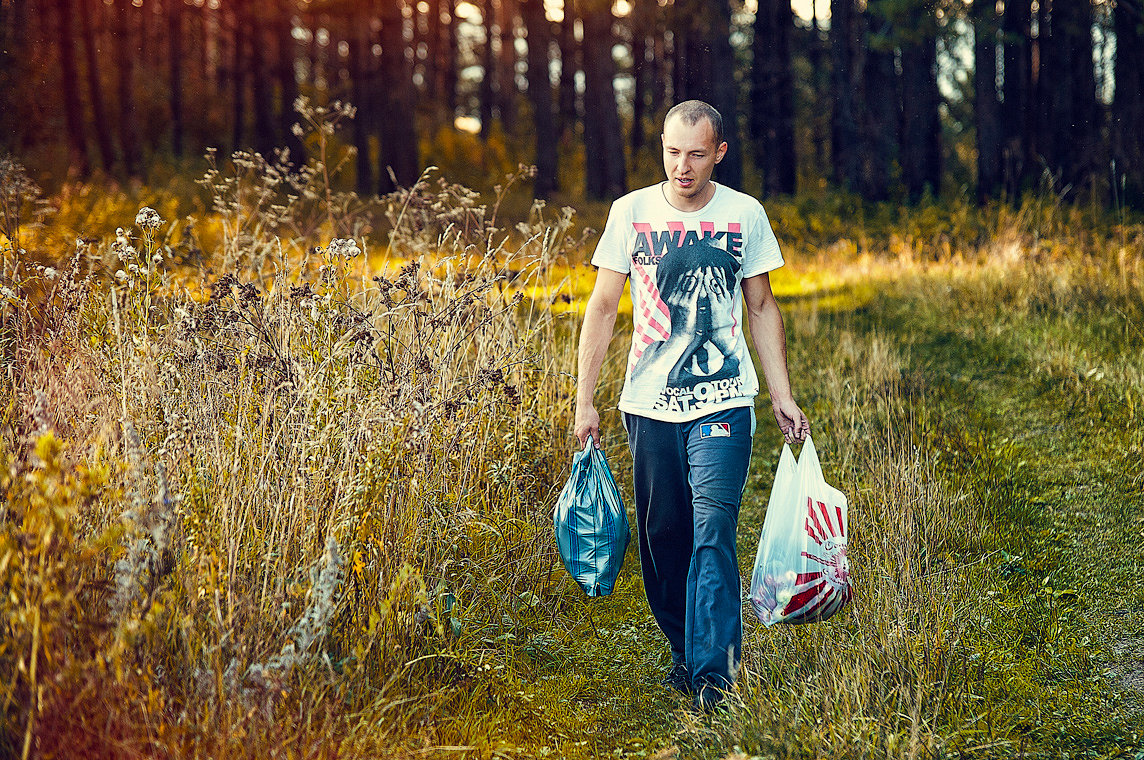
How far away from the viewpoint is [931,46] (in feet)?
83.9

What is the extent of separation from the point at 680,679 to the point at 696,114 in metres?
1.86

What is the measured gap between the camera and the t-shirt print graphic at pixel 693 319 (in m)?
3.20

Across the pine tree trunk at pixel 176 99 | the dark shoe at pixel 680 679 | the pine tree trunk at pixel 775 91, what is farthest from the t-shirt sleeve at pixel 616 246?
the pine tree trunk at pixel 176 99

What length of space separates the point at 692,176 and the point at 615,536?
120 centimetres

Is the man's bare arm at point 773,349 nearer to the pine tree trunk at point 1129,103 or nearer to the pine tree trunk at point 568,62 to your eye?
the pine tree trunk at point 1129,103

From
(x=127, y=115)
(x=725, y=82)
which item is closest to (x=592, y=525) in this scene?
(x=725, y=82)

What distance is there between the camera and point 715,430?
318cm

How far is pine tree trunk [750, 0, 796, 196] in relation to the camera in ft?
79.1

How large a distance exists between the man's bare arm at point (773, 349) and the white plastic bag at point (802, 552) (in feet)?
0.31

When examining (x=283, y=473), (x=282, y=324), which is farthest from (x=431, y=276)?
(x=283, y=473)

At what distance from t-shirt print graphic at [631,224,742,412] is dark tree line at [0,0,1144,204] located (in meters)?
11.1

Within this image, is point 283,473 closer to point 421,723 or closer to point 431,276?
point 421,723

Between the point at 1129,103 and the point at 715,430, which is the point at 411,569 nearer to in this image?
the point at 715,430

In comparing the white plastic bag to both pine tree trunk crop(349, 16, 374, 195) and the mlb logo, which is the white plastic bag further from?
pine tree trunk crop(349, 16, 374, 195)
